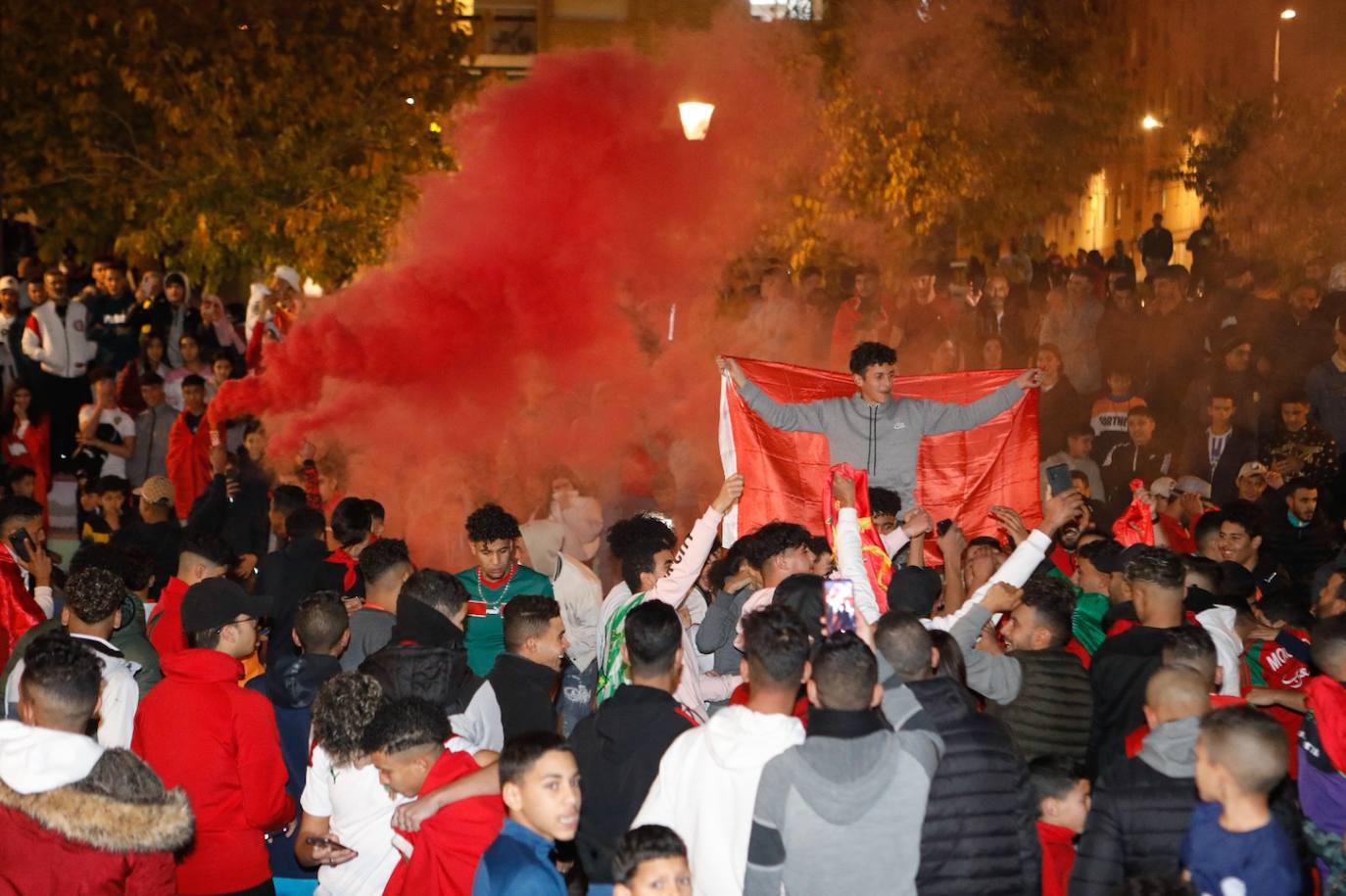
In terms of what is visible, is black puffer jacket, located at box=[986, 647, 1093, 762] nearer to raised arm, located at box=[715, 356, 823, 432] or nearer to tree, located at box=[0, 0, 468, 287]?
raised arm, located at box=[715, 356, 823, 432]

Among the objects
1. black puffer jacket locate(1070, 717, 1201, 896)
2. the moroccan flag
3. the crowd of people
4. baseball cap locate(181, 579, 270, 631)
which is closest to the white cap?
the crowd of people

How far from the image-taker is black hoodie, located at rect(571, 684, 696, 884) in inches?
187

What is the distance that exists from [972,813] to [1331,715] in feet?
4.54

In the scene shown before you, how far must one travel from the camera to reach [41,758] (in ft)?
14.4

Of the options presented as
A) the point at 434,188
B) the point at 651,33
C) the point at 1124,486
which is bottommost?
the point at 1124,486

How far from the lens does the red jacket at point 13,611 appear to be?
7551 millimetres

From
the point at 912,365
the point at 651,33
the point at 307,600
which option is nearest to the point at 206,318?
the point at 651,33

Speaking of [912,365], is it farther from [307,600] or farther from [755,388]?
[307,600]

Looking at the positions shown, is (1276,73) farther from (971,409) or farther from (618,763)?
(618,763)

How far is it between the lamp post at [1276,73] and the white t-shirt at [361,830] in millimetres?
12739

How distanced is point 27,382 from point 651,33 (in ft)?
25.6

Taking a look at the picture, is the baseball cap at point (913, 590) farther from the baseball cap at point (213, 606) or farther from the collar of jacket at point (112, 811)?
the collar of jacket at point (112, 811)

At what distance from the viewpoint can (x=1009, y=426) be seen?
29.8ft

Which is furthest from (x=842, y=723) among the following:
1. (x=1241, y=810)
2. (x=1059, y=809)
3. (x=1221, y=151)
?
(x=1221, y=151)
